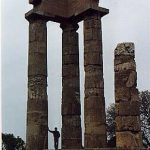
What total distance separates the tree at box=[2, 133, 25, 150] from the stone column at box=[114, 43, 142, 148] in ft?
121

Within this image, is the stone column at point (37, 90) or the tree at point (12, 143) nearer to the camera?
the stone column at point (37, 90)

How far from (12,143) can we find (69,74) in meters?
29.8

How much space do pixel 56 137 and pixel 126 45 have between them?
11.3m

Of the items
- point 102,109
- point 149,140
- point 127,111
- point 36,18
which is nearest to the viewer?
point 127,111

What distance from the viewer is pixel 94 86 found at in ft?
83.8

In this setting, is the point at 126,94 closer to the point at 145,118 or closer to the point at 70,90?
the point at 70,90

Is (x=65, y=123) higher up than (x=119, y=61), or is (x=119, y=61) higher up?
(x=119, y=61)

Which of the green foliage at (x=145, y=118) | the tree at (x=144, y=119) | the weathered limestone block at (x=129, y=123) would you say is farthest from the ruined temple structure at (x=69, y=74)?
the green foliage at (x=145, y=118)

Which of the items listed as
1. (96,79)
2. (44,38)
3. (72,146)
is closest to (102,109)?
(96,79)

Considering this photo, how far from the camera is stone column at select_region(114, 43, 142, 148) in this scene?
61.1ft

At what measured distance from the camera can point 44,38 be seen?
26.9 metres

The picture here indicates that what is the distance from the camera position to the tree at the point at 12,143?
5483 cm

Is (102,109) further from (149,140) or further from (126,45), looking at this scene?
(149,140)

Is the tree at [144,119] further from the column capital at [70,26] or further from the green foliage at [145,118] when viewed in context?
the column capital at [70,26]
